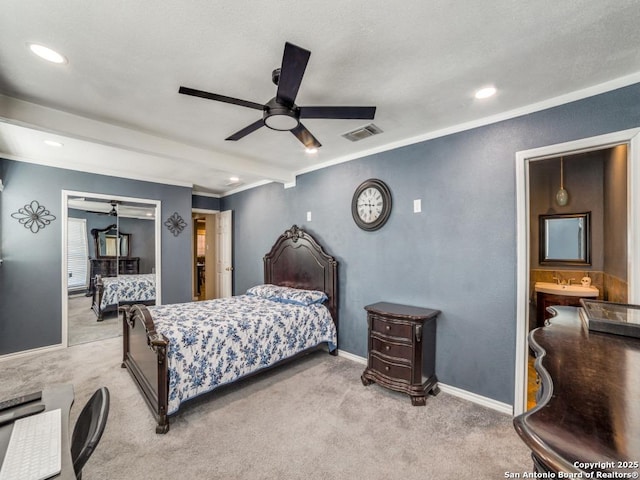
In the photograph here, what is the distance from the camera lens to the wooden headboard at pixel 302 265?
12.2ft

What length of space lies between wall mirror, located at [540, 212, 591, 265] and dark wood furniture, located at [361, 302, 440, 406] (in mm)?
2383

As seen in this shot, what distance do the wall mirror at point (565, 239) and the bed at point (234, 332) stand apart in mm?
2982

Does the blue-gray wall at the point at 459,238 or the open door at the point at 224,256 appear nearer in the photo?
the blue-gray wall at the point at 459,238

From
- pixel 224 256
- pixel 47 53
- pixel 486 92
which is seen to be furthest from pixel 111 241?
pixel 486 92

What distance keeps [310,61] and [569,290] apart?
381 cm

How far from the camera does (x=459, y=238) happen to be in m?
2.73

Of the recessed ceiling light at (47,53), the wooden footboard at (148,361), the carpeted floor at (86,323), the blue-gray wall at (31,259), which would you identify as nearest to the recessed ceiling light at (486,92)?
the recessed ceiling light at (47,53)

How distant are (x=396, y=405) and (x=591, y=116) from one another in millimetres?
2764

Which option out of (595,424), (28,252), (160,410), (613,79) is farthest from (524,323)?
(28,252)

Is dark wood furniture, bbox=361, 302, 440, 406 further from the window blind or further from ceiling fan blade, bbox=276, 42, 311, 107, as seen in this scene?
the window blind

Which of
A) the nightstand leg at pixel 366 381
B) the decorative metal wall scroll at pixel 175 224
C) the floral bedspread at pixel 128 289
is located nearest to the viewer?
the nightstand leg at pixel 366 381

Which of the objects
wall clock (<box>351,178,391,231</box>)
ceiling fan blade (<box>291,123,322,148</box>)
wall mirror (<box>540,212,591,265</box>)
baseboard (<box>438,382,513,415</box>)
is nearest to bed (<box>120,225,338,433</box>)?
wall clock (<box>351,178,391,231</box>)

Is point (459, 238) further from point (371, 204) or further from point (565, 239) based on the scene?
point (565, 239)

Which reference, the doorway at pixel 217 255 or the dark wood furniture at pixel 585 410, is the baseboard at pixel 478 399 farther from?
the doorway at pixel 217 255
